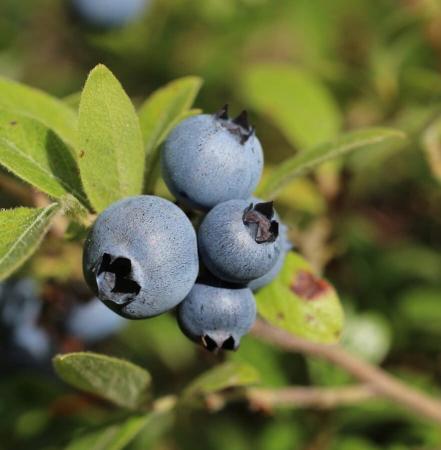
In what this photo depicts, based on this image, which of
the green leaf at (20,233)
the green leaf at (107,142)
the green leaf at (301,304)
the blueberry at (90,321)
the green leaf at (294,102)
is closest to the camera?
the green leaf at (20,233)

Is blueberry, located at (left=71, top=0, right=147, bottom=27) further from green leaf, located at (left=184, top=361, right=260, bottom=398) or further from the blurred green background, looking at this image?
green leaf, located at (left=184, top=361, right=260, bottom=398)

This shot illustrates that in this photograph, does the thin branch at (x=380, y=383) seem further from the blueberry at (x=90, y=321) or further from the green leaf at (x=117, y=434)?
the blueberry at (x=90, y=321)

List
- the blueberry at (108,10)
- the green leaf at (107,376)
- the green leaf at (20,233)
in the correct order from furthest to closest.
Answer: the blueberry at (108,10)
the green leaf at (107,376)
the green leaf at (20,233)

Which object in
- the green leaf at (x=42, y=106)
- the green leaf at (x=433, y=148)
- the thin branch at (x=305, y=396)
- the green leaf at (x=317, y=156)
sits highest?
the green leaf at (x=42, y=106)

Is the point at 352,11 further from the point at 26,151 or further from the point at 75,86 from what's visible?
the point at 26,151

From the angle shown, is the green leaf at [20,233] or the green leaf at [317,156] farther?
the green leaf at [317,156]

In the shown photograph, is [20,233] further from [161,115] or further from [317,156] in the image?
[317,156]

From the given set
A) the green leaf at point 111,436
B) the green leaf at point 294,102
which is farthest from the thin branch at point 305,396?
the green leaf at point 294,102

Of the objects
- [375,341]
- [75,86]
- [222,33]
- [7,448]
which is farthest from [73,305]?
[222,33]
